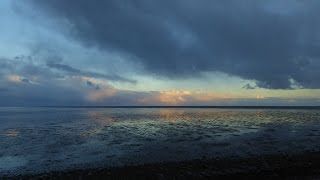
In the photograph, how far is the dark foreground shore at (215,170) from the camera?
2891 centimetres

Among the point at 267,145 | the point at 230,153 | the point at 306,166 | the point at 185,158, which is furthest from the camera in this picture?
the point at 267,145

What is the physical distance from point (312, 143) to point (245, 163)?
19593mm

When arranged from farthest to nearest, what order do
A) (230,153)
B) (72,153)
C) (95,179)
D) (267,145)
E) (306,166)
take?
(267,145), (72,153), (230,153), (306,166), (95,179)

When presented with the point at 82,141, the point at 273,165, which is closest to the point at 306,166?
the point at 273,165

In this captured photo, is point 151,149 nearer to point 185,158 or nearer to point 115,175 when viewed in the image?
point 185,158

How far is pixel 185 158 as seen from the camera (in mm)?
37500

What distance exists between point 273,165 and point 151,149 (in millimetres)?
16566

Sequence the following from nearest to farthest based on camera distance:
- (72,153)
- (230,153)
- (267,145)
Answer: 1. (230,153)
2. (72,153)
3. (267,145)

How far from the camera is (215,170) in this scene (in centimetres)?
3080

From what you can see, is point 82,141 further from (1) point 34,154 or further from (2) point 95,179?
(2) point 95,179

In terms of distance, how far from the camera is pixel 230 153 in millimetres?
40250

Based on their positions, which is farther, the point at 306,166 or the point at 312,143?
the point at 312,143

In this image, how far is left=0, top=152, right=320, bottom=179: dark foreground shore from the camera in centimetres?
2891

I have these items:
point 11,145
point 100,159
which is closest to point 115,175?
point 100,159
